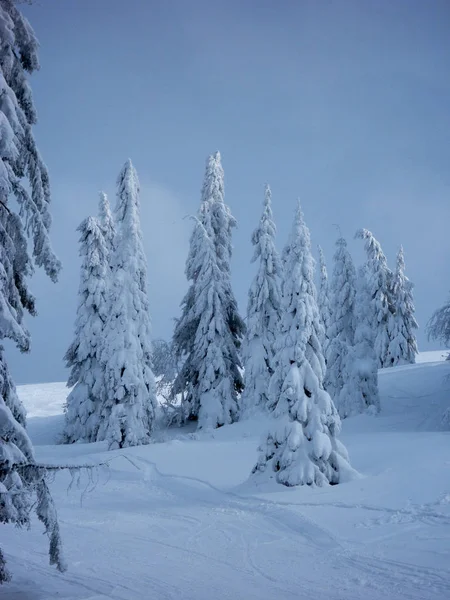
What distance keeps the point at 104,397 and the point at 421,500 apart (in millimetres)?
19576

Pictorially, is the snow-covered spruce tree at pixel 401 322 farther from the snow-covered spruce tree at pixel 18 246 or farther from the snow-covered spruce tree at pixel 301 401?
the snow-covered spruce tree at pixel 18 246

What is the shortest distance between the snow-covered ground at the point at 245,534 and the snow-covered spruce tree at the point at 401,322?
2664 centimetres

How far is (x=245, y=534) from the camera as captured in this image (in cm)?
982

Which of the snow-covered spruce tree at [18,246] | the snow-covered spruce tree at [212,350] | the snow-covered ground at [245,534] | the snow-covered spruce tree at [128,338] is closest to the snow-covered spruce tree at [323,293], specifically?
the snow-covered spruce tree at [212,350]

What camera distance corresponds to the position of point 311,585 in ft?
22.7

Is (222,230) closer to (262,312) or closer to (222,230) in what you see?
(222,230)

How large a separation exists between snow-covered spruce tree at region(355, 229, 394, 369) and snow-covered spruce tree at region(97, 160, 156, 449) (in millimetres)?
20792

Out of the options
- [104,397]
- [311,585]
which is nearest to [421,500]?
[311,585]

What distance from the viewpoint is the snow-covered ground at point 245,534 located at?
6902 mm

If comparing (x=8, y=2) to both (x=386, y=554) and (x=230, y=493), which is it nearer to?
(x=386, y=554)

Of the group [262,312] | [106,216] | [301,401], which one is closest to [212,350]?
[262,312]

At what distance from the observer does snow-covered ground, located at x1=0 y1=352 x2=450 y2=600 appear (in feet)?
22.6

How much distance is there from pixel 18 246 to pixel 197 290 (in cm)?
2109

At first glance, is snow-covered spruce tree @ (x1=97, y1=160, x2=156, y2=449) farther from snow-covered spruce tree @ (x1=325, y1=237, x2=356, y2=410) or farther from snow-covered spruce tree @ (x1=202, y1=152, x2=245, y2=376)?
snow-covered spruce tree @ (x1=325, y1=237, x2=356, y2=410)
